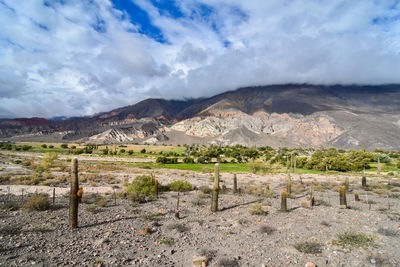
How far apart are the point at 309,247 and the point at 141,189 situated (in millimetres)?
15197

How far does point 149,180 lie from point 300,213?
14.5m

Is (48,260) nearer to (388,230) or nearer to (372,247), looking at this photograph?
(372,247)

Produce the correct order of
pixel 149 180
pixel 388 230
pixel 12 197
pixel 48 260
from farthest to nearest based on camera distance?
1. pixel 149 180
2. pixel 12 197
3. pixel 388 230
4. pixel 48 260

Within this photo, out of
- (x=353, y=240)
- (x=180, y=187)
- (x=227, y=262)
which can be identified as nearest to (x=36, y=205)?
(x=227, y=262)

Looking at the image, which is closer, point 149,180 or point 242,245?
point 242,245

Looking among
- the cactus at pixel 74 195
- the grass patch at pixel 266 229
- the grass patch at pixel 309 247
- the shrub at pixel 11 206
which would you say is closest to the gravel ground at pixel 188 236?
the grass patch at pixel 266 229

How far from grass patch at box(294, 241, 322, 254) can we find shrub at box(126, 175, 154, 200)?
13317 millimetres

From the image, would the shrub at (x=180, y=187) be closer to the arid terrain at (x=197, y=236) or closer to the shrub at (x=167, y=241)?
the arid terrain at (x=197, y=236)

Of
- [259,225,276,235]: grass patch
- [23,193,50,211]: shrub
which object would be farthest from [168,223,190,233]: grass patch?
[23,193,50,211]: shrub

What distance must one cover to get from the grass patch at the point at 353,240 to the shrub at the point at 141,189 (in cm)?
1496

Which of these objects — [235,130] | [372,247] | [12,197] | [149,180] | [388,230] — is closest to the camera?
[372,247]

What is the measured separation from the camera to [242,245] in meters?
10.8

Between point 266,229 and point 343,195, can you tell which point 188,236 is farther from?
point 343,195

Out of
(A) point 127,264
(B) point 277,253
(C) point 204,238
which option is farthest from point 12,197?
(B) point 277,253
